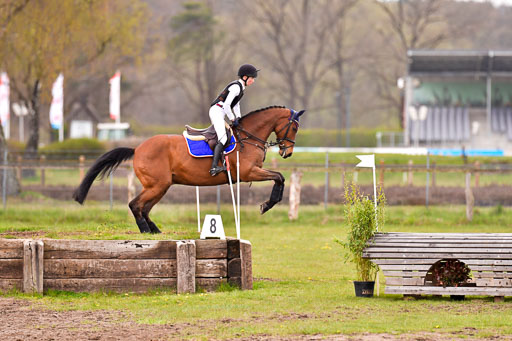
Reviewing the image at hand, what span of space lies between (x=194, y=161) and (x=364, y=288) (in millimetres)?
3419

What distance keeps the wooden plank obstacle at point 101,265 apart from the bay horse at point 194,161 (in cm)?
175

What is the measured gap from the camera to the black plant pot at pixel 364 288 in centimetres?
982

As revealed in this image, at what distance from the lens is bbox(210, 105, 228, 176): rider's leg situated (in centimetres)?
1147

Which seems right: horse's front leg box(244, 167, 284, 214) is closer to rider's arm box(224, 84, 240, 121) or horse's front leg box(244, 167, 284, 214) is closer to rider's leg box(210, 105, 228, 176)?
rider's leg box(210, 105, 228, 176)

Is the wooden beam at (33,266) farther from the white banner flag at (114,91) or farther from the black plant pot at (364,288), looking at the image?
the white banner flag at (114,91)

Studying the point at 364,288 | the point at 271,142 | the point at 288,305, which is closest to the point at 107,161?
the point at 271,142

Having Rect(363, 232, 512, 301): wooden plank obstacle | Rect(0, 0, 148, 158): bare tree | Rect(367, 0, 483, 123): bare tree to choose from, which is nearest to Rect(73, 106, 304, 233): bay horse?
Rect(363, 232, 512, 301): wooden plank obstacle

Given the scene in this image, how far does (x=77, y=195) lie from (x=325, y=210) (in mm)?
10769

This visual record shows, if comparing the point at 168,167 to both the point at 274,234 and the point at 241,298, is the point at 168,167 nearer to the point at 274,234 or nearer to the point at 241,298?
the point at 241,298

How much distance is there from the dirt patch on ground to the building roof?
38.1 m

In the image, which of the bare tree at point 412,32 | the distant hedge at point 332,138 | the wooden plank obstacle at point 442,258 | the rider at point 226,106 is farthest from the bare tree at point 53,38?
the bare tree at point 412,32

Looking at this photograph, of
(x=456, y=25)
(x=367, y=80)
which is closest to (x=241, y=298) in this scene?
(x=456, y=25)

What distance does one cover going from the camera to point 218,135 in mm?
11617

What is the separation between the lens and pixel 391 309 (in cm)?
875
